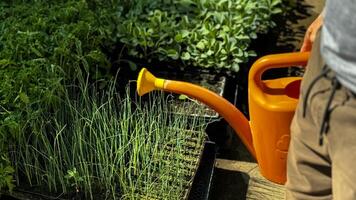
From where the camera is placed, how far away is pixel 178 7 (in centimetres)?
319

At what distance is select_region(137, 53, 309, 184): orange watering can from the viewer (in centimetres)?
203

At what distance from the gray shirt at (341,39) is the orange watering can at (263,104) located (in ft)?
2.00

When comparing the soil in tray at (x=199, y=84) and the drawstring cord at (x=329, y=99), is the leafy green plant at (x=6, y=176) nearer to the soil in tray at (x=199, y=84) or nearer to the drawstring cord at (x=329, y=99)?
the soil in tray at (x=199, y=84)

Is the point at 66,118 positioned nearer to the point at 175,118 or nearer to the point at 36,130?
the point at 36,130

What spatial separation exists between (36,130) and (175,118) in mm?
585

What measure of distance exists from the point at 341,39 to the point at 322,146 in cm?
26

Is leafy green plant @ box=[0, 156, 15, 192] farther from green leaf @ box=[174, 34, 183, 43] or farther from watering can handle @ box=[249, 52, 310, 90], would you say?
green leaf @ box=[174, 34, 183, 43]

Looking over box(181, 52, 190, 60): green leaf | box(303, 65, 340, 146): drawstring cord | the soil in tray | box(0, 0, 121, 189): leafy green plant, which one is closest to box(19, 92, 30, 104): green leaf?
box(0, 0, 121, 189): leafy green plant

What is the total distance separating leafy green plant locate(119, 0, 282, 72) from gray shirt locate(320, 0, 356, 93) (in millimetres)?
1489

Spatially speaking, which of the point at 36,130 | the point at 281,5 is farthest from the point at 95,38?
the point at 281,5

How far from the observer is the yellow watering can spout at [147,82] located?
205 cm

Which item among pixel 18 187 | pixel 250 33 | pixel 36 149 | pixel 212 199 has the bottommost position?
pixel 212 199

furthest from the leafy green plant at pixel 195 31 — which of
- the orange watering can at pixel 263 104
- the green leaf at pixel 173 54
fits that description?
the orange watering can at pixel 263 104

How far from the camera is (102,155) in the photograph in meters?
2.22
